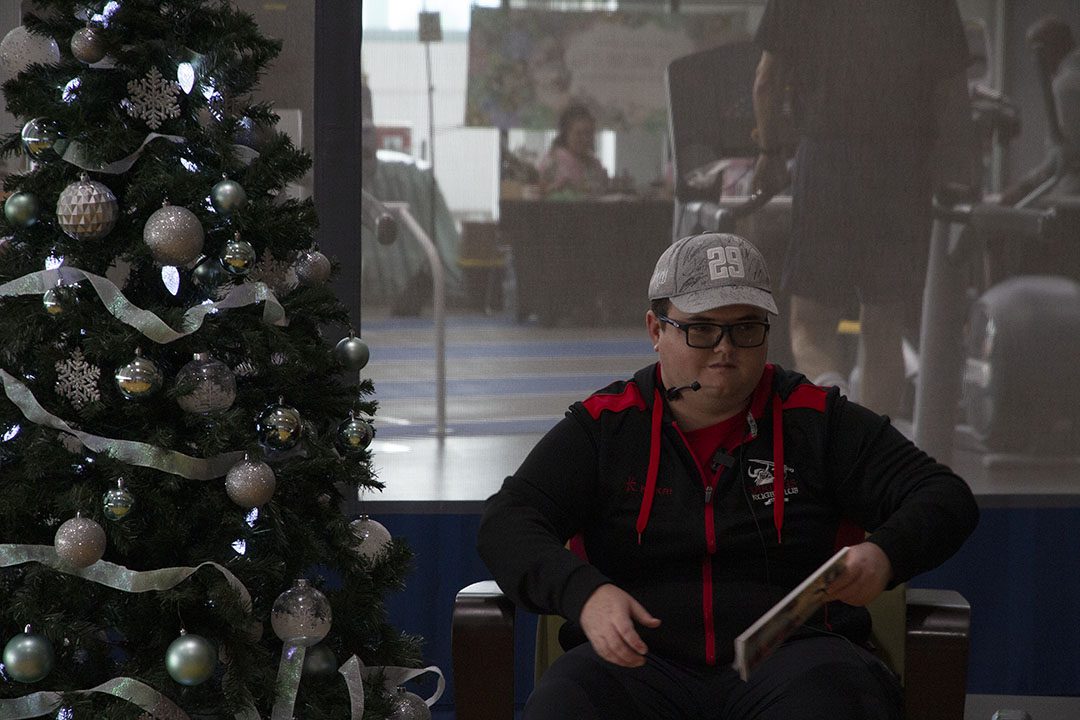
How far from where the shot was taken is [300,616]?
2051 mm

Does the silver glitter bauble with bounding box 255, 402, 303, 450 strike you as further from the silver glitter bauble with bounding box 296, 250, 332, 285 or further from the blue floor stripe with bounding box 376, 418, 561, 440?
the blue floor stripe with bounding box 376, 418, 561, 440

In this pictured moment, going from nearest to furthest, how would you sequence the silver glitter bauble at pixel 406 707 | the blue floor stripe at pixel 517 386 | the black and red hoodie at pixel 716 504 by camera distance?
the black and red hoodie at pixel 716 504, the silver glitter bauble at pixel 406 707, the blue floor stripe at pixel 517 386

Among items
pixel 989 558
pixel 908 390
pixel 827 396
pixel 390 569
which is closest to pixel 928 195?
pixel 908 390

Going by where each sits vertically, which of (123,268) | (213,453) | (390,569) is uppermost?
(123,268)

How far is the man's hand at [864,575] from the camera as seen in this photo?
1.93m

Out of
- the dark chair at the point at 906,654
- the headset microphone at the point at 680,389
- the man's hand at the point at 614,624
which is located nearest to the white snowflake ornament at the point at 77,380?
the dark chair at the point at 906,654

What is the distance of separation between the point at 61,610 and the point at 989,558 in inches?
88.7

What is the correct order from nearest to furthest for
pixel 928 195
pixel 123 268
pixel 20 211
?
pixel 20 211 < pixel 123 268 < pixel 928 195

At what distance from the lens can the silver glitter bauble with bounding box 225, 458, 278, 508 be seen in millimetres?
1991

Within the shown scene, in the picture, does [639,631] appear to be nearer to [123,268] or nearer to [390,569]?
[390,569]

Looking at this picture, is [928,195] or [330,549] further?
[928,195]

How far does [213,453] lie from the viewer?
2.00m

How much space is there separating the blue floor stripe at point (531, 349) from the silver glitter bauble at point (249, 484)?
118 cm

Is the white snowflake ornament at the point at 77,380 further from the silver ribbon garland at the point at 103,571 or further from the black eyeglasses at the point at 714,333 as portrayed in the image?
the black eyeglasses at the point at 714,333
